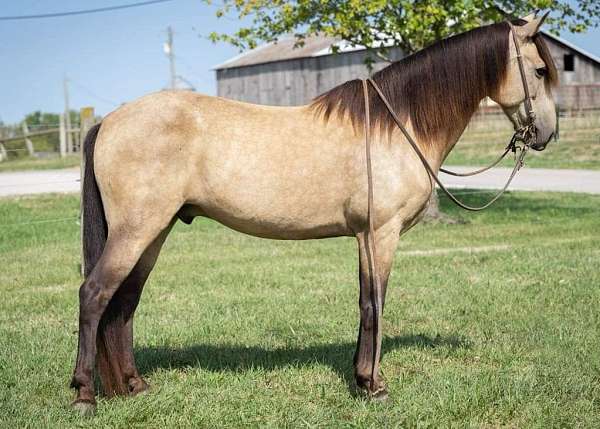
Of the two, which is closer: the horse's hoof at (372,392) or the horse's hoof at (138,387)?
the horse's hoof at (372,392)

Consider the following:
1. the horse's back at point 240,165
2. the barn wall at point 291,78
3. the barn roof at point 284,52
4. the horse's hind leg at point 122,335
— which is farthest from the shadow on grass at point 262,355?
the barn roof at point 284,52

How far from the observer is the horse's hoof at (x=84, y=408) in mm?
4094

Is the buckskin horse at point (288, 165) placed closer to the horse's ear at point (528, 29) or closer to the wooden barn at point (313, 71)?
the horse's ear at point (528, 29)

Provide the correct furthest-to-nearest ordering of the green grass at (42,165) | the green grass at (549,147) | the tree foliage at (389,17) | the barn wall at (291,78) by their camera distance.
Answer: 1. the barn wall at (291,78)
2. the green grass at (42,165)
3. the green grass at (549,147)
4. the tree foliage at (389,17)

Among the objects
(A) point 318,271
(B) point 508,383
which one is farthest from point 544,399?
(A) point 318,271

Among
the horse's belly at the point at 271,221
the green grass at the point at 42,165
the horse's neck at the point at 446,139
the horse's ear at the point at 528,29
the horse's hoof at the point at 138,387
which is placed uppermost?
the horse's ear at the point at 528,29

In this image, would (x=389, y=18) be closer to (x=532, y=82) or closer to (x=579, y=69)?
(x=532, y=82)

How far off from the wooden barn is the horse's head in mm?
31144

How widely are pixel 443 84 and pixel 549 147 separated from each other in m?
21.5

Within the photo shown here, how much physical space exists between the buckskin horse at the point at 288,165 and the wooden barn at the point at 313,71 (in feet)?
102

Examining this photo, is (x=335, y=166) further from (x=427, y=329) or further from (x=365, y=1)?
(x=365, y=1)

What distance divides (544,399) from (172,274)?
5.19 meters

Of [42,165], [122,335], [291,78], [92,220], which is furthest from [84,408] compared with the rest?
[291,78]

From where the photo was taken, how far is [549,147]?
24.4m
